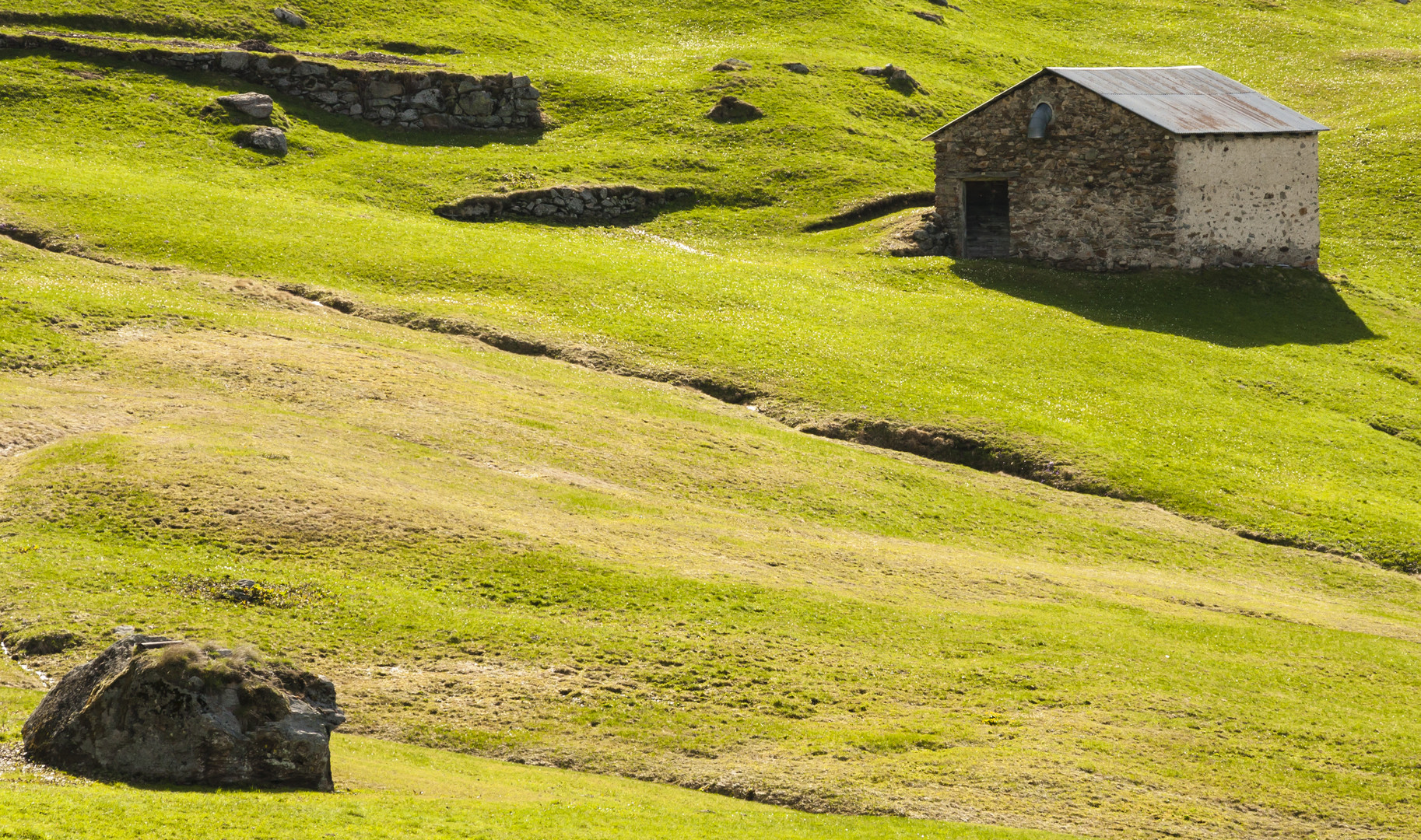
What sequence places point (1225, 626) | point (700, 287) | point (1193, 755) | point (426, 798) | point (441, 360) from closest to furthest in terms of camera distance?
point (426, 798) < point (1193, 755) < point (1225, 626) < point (441, 360) < point (700, 287)

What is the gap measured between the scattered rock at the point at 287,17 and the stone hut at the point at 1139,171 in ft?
130

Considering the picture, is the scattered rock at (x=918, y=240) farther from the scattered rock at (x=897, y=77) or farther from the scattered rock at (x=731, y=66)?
the scattered rock at (x=897, y=77)

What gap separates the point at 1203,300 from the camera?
58.0m

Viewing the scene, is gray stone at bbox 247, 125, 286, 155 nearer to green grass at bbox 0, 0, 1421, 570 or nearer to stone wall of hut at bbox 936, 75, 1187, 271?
green grass at bbox 0, 0, 1421, 570

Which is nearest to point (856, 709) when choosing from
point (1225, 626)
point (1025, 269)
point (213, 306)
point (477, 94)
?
point (1225, 626)

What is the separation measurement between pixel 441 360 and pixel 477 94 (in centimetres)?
3430

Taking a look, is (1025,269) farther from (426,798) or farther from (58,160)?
(426,798)

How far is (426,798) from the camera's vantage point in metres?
18.3

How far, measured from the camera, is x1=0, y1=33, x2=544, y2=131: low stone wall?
68.9m

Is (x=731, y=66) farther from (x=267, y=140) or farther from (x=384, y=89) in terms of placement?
(x=267, y=140)

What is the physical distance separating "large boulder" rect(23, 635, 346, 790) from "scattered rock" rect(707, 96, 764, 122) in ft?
205

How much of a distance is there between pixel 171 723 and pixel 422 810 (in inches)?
133

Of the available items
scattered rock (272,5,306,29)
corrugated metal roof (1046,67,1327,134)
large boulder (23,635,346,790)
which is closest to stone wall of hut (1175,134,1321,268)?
corrugated metal roof (1046,67,1327,134)

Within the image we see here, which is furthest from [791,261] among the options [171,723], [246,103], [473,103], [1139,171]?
[171,723]
